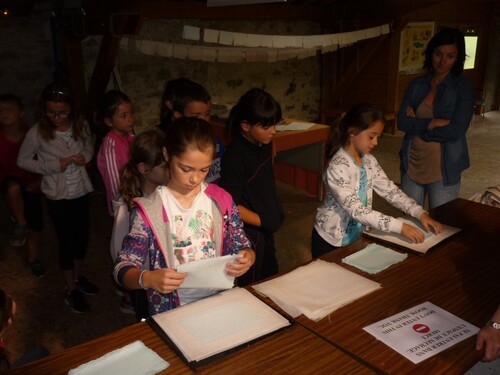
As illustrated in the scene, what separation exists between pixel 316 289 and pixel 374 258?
36 centimetres

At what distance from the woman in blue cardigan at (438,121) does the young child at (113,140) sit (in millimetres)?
1726

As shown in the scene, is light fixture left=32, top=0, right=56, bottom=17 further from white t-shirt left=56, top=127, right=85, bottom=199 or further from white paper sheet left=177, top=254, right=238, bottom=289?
white paper sheet left=177, top=254, right=238, bottom=289

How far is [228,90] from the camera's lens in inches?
256

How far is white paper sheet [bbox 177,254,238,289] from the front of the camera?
1273mm

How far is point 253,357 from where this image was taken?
3.69ft

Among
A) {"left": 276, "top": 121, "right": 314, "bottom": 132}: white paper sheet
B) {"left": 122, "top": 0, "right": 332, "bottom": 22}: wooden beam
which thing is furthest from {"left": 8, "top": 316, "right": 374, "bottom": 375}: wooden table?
{"left": 122, "top": 0, "right": 332, "bottom": 22}: wooden beam

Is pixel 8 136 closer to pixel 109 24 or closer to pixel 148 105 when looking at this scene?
pixel 109 24

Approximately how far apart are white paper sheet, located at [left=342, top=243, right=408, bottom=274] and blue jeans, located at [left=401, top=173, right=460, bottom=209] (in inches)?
45.1

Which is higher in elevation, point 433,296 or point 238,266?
point 238,266

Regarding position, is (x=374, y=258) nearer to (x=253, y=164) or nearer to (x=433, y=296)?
(x=433, y=296)

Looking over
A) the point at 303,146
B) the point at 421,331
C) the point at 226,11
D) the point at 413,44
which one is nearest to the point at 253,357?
the point at 421,331

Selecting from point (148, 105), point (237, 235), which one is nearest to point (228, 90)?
point (148, 105)

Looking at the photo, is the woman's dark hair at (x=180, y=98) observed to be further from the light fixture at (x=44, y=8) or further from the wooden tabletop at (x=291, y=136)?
the light fixture at (x=44, y=8)

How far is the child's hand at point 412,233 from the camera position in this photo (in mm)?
Answer: 1767
